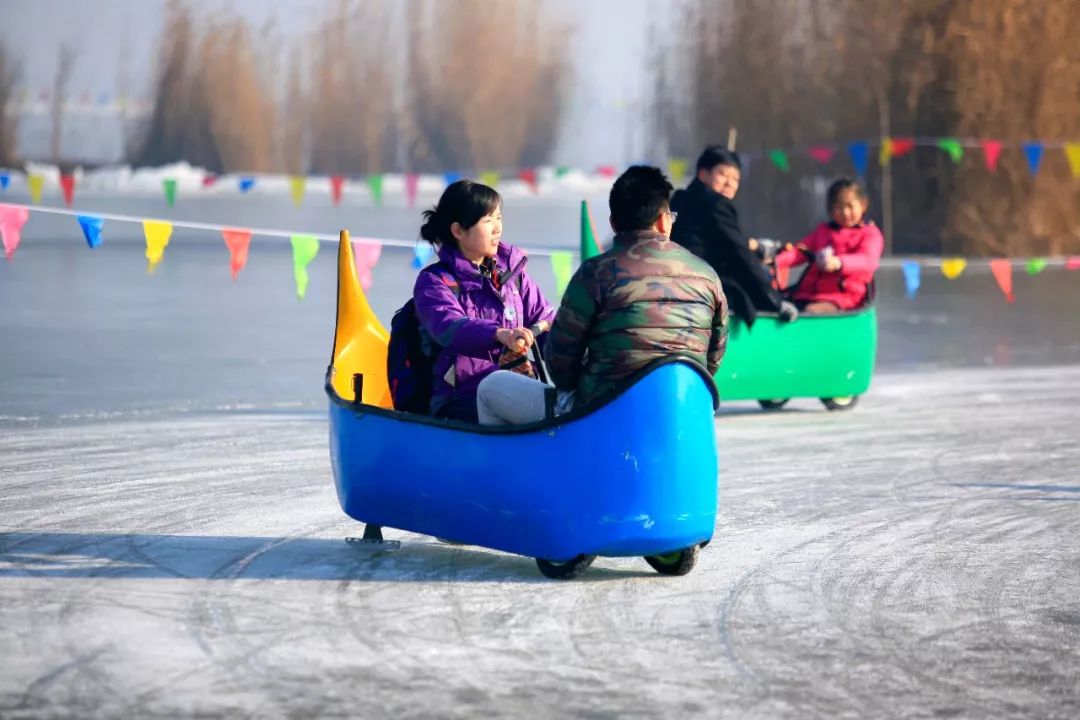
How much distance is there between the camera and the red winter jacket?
9.19 meters

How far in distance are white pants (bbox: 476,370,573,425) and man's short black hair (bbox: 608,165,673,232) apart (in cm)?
49

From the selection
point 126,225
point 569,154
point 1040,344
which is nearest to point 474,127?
point 569,154

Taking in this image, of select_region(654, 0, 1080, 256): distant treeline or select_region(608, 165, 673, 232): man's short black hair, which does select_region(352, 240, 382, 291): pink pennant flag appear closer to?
select_region(608, 165, 673, 232): man's short black hair

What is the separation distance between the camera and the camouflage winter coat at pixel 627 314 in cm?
486

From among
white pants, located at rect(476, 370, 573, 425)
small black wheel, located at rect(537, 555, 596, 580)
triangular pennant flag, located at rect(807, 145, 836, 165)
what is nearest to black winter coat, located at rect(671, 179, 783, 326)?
white pants, located at rect(476, 370, 573, 425)

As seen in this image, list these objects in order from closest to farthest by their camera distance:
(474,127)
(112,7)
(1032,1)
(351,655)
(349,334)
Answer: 1. (351,655)
2. (349,334)
3. (1032,1)
4. (474,127)
5. (112,7)

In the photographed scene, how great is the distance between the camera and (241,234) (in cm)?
942

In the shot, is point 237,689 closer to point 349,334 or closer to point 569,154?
point 349,334

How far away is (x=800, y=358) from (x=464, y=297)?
12.1 feet

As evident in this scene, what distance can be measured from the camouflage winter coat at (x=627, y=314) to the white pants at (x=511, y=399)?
79 millimetres

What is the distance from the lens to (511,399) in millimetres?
5105

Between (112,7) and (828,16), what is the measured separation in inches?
2054

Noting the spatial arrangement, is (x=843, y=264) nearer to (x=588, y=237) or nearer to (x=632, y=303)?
(x=588, y=237)

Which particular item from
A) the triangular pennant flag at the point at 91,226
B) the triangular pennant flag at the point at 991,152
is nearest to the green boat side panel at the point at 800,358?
the triangular pennant flag at the point at 91,226
